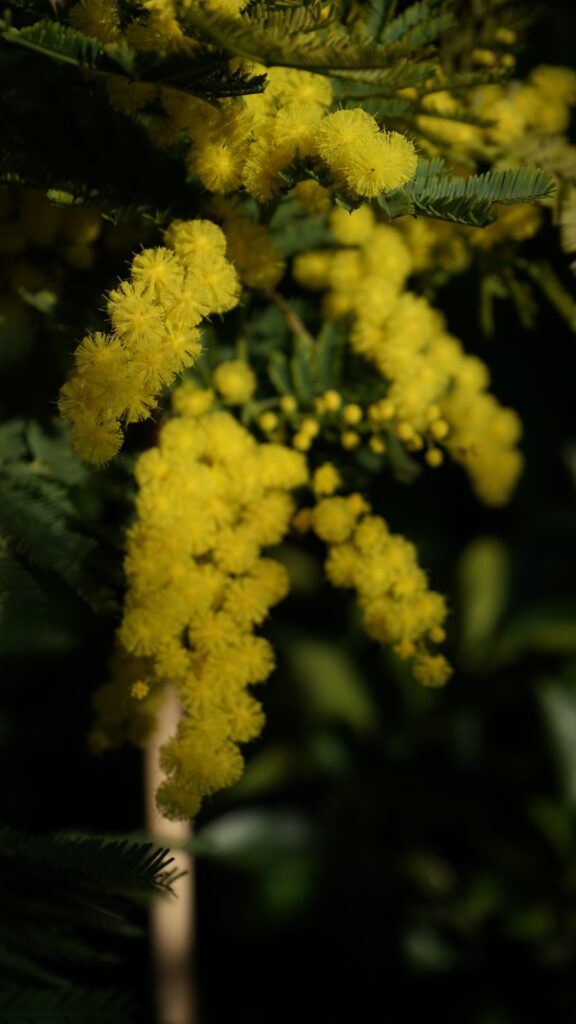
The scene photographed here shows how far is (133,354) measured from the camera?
0.55 m

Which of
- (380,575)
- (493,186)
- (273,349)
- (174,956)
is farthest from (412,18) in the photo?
(174,956)

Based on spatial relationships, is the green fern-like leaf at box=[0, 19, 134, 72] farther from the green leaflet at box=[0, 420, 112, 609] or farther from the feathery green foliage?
the feathery green foliage

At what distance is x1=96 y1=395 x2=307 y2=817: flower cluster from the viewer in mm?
681

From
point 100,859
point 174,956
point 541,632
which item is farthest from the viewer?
point 541,632

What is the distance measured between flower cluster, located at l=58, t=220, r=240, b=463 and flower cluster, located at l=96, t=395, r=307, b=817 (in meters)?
0.15

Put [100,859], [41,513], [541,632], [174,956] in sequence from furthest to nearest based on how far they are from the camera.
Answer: [541,632] → [174,956] → [41,513] → [100,859]

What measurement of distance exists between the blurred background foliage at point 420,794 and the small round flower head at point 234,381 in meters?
0.60

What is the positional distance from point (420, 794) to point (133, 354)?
1158 millimetres

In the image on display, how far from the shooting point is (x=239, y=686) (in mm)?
697

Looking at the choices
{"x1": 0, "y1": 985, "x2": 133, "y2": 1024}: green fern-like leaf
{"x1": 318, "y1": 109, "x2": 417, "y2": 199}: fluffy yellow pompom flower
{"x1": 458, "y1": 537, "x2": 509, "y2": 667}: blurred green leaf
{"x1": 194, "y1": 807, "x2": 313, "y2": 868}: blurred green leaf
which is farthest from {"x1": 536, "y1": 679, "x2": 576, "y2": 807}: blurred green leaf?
{"x1": 318, "y1": 109, "x2": 417, "y2": 199}: fluffy yellow pompom flower

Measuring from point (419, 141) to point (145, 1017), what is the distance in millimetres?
1053

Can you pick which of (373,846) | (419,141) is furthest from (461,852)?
(419,141)

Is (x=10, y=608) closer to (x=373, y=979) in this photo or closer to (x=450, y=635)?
(x=450, y=635)

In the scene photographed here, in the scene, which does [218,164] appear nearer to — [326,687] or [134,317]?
[134,317]
